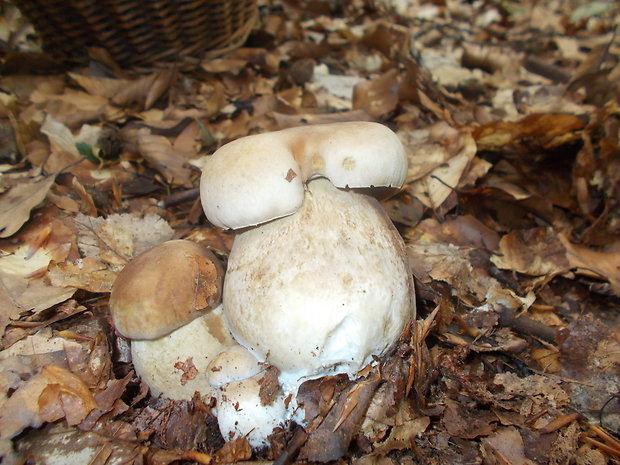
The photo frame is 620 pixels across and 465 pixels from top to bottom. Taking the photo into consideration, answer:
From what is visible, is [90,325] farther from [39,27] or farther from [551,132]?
[551,132]

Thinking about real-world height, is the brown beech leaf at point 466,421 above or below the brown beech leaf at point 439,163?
below

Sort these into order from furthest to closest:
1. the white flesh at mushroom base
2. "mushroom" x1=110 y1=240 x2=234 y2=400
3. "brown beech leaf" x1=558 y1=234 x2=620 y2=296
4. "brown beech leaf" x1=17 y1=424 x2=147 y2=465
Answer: "brown beech leaf" x1=558 y1=234 x2=620 y2=296
the white flesh at mushroom base
"mushroom" x1=110 y1=240 x2=234 y2=400
"brown beech leaf" x1=17 y1=424 x2=147 y2=465

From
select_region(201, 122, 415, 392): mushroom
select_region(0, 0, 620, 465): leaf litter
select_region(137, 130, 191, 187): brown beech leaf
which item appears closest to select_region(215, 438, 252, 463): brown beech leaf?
select_region(0, 0, 620, 465): leaf litter

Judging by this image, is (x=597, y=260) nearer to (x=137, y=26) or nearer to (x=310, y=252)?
(x=310, y=252)

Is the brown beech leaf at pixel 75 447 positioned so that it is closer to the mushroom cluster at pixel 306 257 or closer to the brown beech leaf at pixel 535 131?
the mushroom cluster at pixel 306 257

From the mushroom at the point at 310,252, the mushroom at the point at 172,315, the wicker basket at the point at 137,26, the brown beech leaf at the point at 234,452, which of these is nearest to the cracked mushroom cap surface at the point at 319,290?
the mushroom at the point at 310,252

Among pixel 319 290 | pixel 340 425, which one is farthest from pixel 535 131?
pixel 340 425

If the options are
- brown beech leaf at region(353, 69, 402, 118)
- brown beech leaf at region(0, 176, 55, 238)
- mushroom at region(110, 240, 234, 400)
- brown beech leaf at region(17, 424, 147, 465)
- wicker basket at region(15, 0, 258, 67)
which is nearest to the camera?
brown beech leaf at region(17, 424, 147, 465)

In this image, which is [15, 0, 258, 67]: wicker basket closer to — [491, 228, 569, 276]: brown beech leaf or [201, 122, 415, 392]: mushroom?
[201, 122, 415, 392]: mushroom
